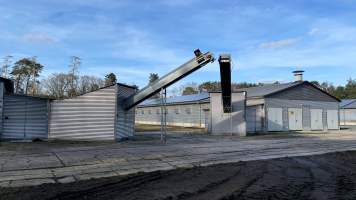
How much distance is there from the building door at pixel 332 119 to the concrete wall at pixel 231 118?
14.4 metres

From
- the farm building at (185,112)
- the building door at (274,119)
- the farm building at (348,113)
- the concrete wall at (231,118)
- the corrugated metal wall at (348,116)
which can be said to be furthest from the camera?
the farm building at (348,113)

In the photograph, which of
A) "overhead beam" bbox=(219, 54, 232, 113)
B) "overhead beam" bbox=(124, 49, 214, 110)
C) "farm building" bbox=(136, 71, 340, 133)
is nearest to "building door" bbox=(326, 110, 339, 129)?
"farm building" bbox=(136, 71, 340, 133)

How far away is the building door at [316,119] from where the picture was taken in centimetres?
3524

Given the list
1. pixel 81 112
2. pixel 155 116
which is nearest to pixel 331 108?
pixel 155 116

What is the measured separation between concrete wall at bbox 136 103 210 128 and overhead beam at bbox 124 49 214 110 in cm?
1533

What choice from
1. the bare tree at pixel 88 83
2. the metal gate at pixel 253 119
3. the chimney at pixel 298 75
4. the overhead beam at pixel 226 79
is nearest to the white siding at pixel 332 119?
the chimney at pixel 298 75

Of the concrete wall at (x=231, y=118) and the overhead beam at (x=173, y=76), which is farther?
the concrete wall at (x=231, y=118)

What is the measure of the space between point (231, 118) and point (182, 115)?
16.0 m

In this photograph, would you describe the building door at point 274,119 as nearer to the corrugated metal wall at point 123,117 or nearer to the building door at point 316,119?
the building door at point 316,119

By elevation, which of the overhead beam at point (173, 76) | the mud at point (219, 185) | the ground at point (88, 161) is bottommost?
the mud at point (219, 185)

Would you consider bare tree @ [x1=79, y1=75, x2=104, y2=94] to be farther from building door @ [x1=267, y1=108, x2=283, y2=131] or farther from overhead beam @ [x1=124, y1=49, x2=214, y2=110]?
overhead beam @ [x1=124, y1=49, x2=214, y2=110]

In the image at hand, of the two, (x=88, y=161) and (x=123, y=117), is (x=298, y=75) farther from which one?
(x=88, y=161)

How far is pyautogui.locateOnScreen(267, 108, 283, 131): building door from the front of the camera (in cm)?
3155

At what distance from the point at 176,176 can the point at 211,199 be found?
2.58 meters
